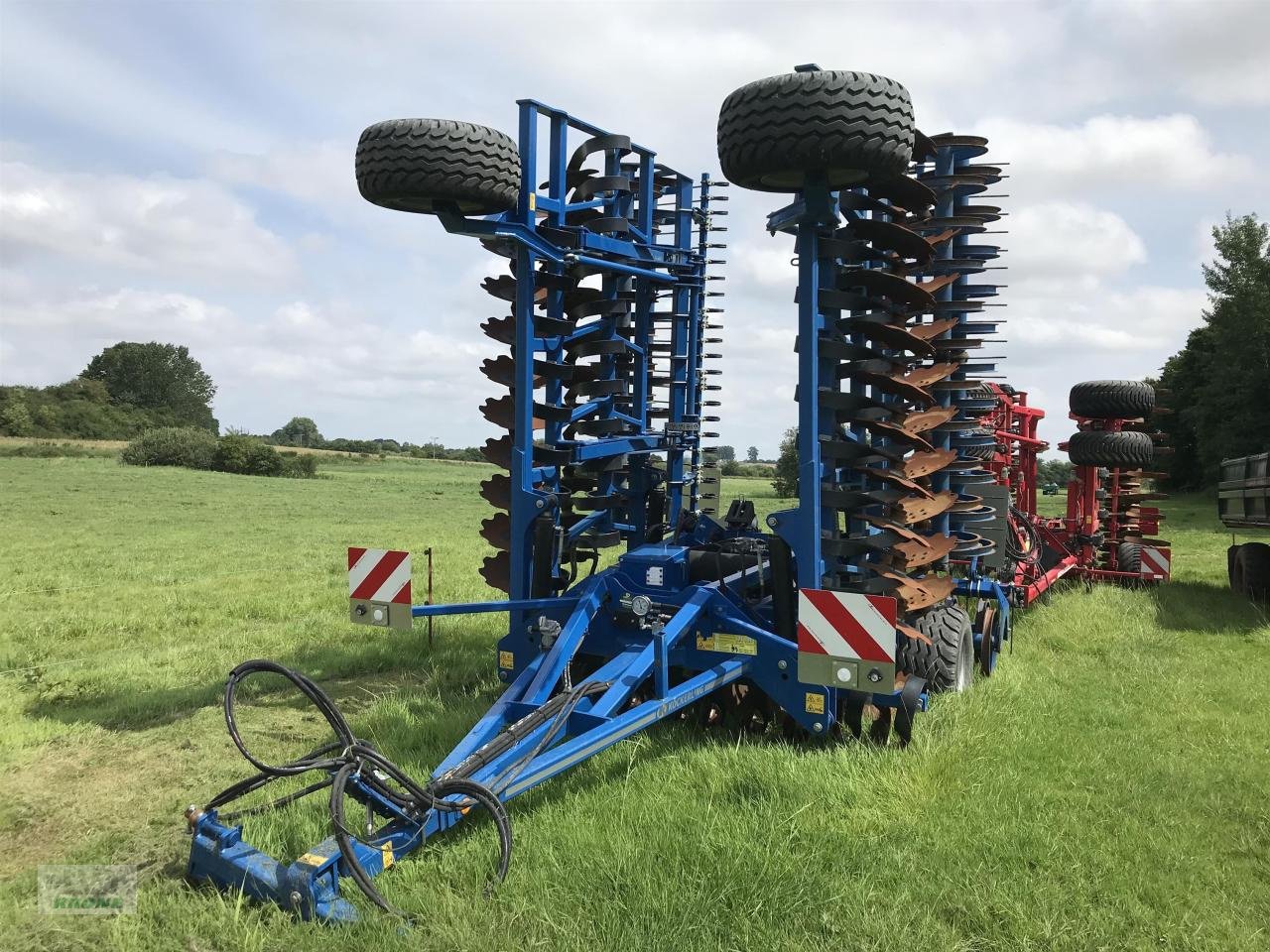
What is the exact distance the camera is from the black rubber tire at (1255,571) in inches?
456

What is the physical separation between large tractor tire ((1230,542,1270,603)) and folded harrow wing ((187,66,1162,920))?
5.04 meters

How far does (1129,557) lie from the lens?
12.8 m

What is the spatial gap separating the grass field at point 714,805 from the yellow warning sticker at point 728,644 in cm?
51

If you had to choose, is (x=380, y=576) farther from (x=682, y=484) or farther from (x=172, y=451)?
(x=172, y=451)

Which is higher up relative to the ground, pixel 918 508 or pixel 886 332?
pixel 886 332

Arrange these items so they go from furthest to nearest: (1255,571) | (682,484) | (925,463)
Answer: (1255,571), (682,484), (925,463)

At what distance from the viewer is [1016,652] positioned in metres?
8.53

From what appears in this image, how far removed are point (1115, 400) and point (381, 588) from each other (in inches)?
446

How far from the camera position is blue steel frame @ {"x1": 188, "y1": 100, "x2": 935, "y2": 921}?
361cm

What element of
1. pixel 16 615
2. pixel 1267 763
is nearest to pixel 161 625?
pixel 16 615

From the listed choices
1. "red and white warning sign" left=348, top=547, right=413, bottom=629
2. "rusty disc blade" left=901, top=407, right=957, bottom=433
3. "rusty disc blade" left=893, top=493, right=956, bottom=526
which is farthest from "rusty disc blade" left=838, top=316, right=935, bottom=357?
"red and white warning sign" left=348, top=547, right=413, bottom=629

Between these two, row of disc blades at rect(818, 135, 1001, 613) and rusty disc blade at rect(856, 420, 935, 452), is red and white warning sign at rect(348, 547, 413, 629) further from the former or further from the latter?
rusty disc blade at rect(856, 420, 935, 452)

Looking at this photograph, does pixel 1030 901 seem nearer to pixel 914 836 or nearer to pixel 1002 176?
pixel 914 836

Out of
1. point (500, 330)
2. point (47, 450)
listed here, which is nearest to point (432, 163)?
point (500, 330)
